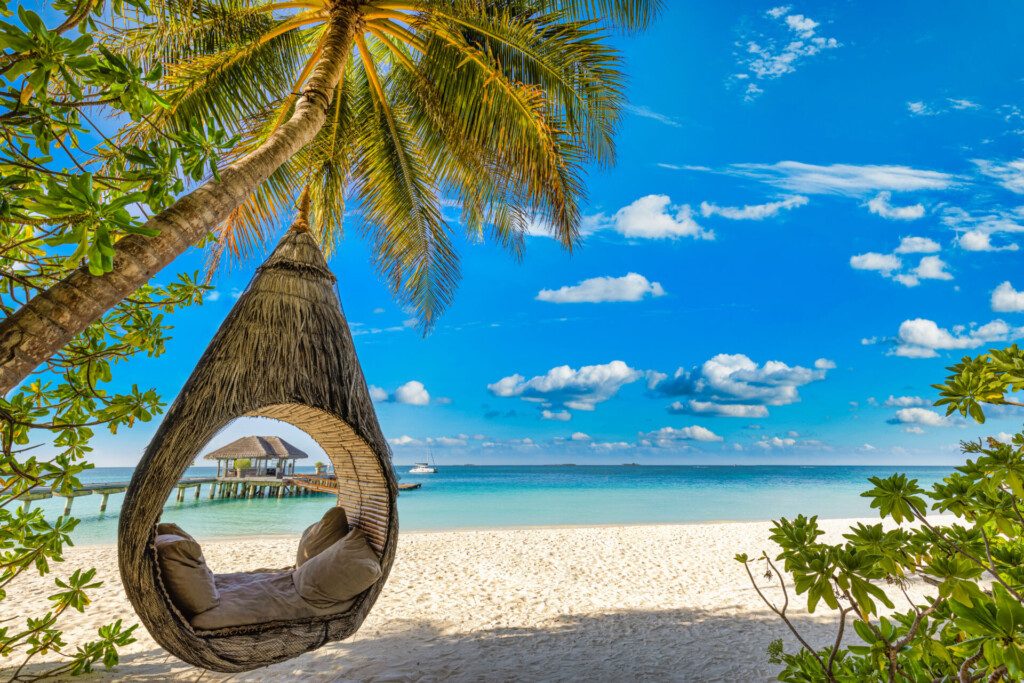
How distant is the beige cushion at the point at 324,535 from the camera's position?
8.54ft

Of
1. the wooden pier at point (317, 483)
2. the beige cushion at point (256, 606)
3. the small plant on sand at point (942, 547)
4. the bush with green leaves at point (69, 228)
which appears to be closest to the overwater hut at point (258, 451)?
the wooden pier at point (317, 483)

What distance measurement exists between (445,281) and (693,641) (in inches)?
132

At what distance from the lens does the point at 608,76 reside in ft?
11.0

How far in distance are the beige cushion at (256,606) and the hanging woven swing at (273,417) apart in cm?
3

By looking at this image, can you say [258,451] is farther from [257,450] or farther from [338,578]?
[338,578]

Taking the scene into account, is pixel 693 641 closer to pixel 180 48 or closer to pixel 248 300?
pixel 248 300

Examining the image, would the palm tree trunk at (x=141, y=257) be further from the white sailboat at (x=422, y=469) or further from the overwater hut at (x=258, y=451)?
the white sailboat at (x=422, y=469)

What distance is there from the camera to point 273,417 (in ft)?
7.73

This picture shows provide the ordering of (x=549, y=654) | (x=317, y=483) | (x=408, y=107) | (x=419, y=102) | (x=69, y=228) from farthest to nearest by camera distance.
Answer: (x=317, y=483) < (x=408, y=107) < (x=419, y=102) < (x=549, y=654) < (x=69, y=228)

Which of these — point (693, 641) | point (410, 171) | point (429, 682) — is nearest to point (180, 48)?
point (410, 171)

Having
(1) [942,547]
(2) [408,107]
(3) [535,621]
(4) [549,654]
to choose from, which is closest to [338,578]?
(4) [549,654]

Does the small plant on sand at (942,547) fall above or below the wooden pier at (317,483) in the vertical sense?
above

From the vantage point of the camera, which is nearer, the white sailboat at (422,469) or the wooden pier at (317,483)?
the wooden pier at (317,483)

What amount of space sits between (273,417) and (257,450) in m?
17.4
